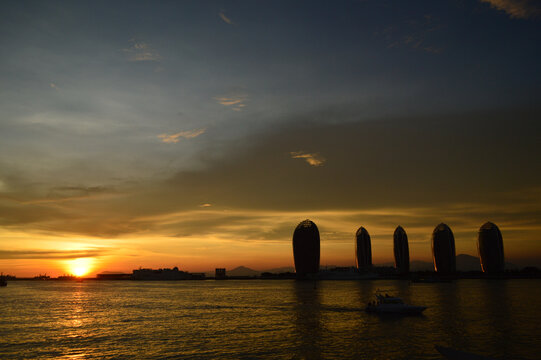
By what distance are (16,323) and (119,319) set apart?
18.2m

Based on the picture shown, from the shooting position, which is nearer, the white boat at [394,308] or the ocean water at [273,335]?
the ocean water at [273,335]

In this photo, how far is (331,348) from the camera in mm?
49125

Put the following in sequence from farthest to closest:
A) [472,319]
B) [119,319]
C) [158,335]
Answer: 1. [119,319]
2. [472,319]
3. [158,335]

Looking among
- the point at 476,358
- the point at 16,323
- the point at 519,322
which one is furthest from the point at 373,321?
the point at 16,323

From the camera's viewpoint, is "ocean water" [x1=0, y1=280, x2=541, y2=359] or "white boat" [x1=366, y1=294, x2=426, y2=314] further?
"white boat" [x1=366, y1=294, x2=426, y2=314]

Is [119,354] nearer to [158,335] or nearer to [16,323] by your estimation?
[158,335]

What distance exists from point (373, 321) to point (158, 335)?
124 ft

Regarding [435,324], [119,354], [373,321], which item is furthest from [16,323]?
[435,324]

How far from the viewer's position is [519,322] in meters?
68.1

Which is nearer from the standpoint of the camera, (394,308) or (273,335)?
(273,335)

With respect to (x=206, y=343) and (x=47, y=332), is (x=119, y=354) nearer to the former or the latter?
(x=206, y=343)

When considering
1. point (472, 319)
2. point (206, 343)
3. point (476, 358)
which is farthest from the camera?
point (472, 319)

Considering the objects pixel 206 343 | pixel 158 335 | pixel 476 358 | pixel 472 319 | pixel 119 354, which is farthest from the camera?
pixel 472 319

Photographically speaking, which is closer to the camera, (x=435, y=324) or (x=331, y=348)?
(x=331, y=348)
